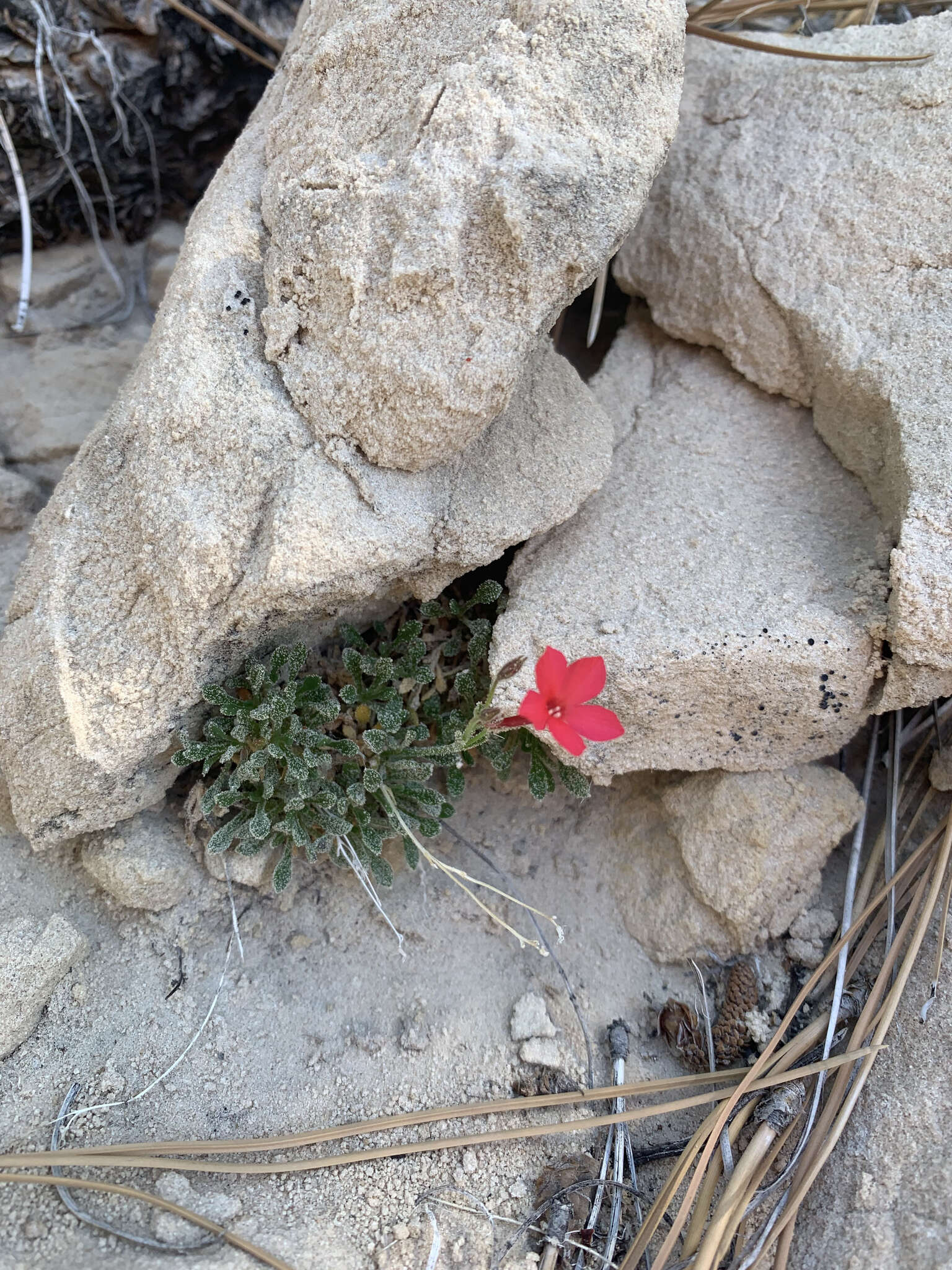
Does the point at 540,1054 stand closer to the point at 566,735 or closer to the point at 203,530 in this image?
the point at 566,735

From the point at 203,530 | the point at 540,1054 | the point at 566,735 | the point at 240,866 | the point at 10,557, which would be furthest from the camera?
the point at 10,557

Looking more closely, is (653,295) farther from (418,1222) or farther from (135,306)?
(418,1222)

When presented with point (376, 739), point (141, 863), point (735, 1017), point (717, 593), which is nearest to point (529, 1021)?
point (735, 1017)

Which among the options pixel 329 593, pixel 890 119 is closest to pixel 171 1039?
pixel 329 593

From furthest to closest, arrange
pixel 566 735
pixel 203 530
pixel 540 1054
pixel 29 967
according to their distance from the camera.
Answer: pixel 540 1054 < pixel 29 967 < pixel 203 530 < pixel 566 735

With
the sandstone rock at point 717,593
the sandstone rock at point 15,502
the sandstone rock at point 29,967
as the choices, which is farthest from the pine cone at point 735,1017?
the sandstone rock at point 15,502

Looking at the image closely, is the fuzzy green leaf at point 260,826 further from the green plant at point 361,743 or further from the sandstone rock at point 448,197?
the sandstone rock at point 448,197
